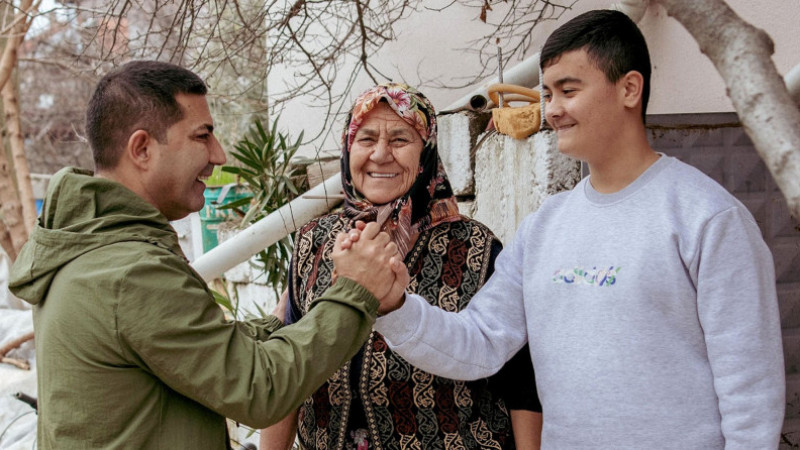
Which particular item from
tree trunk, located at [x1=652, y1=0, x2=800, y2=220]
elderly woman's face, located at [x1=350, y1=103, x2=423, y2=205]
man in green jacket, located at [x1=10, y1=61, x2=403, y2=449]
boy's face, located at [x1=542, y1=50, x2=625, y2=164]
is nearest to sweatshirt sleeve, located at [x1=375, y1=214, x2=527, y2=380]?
man in green jacket, located at [x1=10, y1=61, x2=403, y2=449]

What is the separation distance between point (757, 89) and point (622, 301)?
0.67 meters

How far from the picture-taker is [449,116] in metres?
4.27

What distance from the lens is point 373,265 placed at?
2.10m

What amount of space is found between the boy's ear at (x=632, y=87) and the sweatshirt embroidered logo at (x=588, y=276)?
1.36 ft

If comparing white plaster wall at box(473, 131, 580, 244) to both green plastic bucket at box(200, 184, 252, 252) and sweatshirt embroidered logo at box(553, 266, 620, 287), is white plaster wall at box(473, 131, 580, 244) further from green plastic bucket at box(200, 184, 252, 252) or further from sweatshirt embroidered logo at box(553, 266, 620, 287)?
green plastic bucket at box(200, 184, 252, 252)

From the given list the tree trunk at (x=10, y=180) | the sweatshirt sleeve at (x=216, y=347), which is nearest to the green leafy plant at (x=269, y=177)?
the tree trunk at (x=10, y=180)

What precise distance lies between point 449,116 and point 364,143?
173 centimetres

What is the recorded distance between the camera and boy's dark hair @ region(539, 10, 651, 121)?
6.70 feet

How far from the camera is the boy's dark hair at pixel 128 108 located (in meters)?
2.00

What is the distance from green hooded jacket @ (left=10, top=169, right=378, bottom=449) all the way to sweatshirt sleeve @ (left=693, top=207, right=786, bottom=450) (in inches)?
33.0

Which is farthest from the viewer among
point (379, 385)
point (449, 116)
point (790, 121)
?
point (449, 116)

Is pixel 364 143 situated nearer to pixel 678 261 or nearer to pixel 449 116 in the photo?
pixel 678 261

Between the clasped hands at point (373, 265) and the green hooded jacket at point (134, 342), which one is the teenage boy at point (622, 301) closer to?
the clasped hands at point (373, 265)

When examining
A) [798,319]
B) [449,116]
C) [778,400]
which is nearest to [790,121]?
[778,400]
